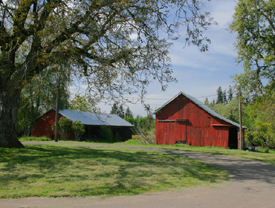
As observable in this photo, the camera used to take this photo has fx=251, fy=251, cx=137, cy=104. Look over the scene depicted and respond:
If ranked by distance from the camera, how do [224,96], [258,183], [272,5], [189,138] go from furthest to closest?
[224,96]
[189,138]
[272,5]
[258,183]

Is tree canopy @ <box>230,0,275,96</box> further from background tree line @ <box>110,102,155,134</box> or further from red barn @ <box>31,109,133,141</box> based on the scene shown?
red barn @ <box>31,109,133,141</box>

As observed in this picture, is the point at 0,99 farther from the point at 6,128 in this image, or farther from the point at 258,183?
the point at 258,183

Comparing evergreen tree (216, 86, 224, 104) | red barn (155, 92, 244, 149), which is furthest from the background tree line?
evergreen tree (216, 86, 224, 104)

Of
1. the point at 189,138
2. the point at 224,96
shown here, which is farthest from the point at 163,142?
the point at 224,96

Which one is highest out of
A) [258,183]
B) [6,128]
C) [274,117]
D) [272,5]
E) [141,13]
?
[272,5]

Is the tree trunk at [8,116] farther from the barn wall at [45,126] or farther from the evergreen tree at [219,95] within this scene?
the evergreen tree at [219,95]

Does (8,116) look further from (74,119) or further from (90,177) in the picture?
(74,119)

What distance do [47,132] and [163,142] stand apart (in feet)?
59.8

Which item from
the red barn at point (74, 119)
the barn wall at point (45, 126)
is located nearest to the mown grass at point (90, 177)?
the red barn at point (74, 119)

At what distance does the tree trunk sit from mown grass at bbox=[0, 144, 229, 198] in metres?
2.05

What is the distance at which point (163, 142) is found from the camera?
100 feet

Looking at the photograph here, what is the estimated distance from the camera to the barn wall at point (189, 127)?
1068 inches

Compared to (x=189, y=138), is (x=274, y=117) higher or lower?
higher

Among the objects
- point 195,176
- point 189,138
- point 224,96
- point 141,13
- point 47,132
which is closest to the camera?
point 195,176
